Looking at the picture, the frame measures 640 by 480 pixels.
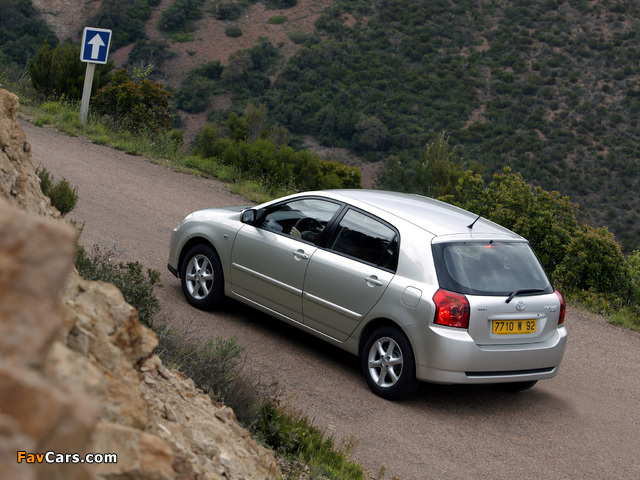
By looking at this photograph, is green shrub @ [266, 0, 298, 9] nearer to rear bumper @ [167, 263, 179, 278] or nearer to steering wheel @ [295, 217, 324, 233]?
rear bumper @ [167, 263, 179, 278]

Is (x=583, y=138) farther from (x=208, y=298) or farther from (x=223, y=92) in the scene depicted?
(x=208, y=298)

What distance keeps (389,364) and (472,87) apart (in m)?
42.2

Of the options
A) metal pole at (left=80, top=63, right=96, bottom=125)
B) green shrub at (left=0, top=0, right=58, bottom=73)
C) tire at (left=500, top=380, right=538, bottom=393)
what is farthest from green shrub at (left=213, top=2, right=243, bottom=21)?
tire at (left=500, top=380, right=538, bottom=393)

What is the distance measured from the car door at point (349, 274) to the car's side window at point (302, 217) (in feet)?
0.76

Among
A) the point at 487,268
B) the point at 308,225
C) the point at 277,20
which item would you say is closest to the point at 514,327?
the point at 487,268

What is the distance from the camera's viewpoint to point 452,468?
5.19m

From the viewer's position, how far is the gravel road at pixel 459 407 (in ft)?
17.6

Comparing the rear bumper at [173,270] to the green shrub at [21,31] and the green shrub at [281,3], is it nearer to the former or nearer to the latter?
the green shrub at [21,31]

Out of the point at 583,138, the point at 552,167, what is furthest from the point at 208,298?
the point at 583,138

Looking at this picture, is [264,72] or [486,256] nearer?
[486,256]

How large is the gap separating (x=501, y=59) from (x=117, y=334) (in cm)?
4778

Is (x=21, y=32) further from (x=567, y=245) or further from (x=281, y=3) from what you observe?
(x=567, y=245)

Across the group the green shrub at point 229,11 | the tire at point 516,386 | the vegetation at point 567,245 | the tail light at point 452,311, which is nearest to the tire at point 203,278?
the tail light at point 452,311

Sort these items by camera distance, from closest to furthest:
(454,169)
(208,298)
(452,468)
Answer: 1. (452,468)
2. (208,298)
3. (454,169)
